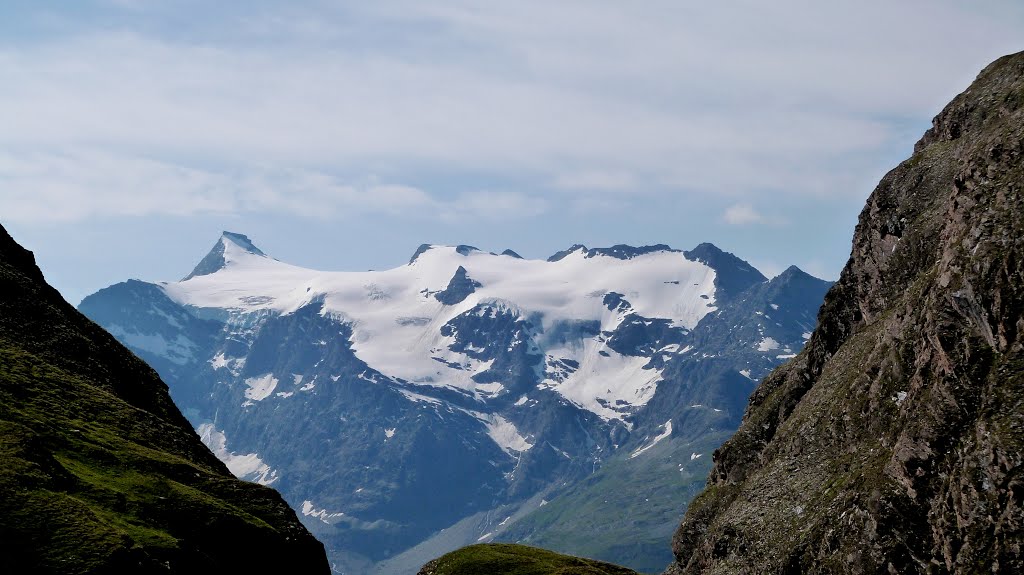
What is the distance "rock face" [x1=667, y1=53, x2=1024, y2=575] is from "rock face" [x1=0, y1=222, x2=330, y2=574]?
240ft

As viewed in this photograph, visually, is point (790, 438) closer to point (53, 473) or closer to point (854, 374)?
point (854, 374)

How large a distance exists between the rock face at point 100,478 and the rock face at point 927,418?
2882 inches

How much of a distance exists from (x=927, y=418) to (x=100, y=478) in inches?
4121

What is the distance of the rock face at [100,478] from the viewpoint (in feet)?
272

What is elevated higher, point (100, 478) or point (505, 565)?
point (100, 478)

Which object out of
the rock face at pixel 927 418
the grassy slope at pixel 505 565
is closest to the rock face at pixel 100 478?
the grassy slope at pixel 505 565

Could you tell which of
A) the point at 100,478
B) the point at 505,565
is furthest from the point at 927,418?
the point at 100,478

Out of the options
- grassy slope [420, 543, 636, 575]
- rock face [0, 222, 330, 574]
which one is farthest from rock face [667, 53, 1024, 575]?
rock face [0, 222, 330, 574]

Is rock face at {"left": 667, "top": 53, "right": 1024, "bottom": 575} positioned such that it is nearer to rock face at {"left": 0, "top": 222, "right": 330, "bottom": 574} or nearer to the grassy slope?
the grassy slope

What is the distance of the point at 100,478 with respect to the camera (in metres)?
101

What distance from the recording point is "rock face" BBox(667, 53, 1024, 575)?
413ft

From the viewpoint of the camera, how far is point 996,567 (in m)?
115

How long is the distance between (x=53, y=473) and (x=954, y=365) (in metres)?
111

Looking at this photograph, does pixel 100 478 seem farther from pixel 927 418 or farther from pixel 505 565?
pixel 927 418
